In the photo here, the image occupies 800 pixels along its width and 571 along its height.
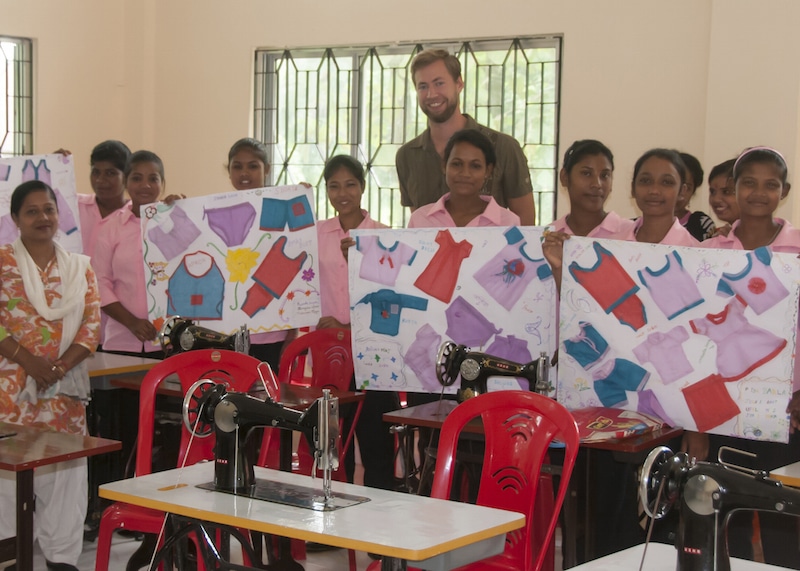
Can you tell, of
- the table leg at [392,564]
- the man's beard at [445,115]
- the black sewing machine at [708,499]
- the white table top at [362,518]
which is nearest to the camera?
the black sewing machine at [708,499]

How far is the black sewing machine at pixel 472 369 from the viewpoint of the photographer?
12.1 feet

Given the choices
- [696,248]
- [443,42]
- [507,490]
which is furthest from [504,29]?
[507,490]

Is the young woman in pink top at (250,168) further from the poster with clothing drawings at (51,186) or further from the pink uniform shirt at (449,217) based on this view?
the pink uniform shirt at (449,217)

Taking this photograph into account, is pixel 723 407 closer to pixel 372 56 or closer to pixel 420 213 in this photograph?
pixel 420 213

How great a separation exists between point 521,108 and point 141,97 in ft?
10.5

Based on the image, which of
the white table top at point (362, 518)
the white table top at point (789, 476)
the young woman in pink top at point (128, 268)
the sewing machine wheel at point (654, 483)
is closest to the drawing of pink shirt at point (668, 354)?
the white table top at point (789, 476)

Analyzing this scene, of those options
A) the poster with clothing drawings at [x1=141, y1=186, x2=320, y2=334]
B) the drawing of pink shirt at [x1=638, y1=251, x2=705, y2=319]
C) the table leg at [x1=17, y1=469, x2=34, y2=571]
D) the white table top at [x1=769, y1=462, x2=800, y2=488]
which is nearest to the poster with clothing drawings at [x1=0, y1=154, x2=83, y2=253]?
the poster with clothing drawings at [x1=141, y1=186, x2=320, y2=334]

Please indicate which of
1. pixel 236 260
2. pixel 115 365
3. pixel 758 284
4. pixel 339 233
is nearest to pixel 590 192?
pixel 758 284

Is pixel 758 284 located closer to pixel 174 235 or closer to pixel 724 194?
pixel 724 194

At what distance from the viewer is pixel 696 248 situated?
3699 mm

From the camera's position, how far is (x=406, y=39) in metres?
7.23

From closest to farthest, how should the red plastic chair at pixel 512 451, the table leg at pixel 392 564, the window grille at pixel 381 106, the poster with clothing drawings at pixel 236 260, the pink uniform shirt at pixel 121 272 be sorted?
1. the table leg at pixel 392 564
2. the red plastic chair at pixel 512 451
3. the poster with clothing drawings at pixel 236 260
4. the pink uniform shirt at pixel 121 272
5. the window grille at pixel 381 106

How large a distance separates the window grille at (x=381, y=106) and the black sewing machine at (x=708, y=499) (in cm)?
484

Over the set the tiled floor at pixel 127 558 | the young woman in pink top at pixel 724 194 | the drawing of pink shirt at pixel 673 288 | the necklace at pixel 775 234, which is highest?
the young woman in pink top at pixel 724 194
